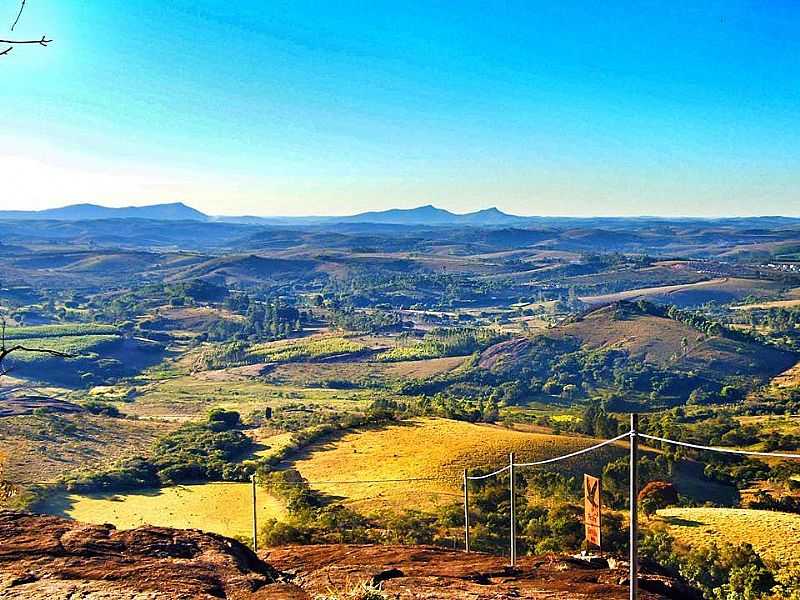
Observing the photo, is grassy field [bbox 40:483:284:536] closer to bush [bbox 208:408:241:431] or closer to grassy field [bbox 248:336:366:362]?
bush [bbox 208:408:241:431]

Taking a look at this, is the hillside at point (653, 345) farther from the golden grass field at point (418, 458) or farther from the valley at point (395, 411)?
the golden grass field at point (418, 458)

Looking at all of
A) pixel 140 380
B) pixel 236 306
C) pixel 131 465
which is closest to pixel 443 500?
pixel 131 465

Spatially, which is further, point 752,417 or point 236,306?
point 236,306

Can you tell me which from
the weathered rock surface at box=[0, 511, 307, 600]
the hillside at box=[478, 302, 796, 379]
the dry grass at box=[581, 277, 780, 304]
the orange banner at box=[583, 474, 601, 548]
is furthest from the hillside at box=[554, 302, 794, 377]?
the weathered rock surface at box=[0, 511, 307, 600]

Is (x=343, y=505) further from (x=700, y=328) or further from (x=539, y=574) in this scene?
(x=700, y=328)

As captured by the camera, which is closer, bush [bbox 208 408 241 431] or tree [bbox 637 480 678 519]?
tree [bbox 637 480 678 519]
